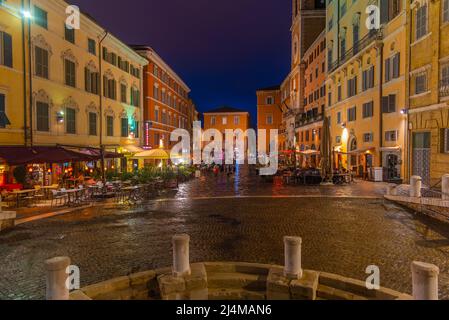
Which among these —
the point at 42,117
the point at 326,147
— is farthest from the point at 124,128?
the point at 326,147

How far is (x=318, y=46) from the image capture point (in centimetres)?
4272

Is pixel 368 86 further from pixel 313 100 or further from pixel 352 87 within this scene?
pixel 313 100

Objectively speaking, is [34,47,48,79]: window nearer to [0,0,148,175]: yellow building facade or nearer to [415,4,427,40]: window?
[0,0,148,175]: yellow building facade

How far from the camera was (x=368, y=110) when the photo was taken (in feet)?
88.3

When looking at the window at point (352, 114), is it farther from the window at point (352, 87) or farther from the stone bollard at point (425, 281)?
the stone bollard at point (425, 281)

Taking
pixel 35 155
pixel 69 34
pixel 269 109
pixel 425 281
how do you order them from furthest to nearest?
pixel 269 109 → pixel 69 34 → pixel 35 155 → pixel 425 281

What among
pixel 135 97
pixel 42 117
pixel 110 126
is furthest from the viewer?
pixel 135 97

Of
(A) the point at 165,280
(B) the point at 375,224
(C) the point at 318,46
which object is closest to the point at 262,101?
(C) the point at 318,46

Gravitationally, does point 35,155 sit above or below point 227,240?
above

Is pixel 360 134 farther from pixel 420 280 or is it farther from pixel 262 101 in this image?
pixel 262 101

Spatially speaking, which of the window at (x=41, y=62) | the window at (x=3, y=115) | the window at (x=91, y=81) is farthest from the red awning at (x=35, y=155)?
the window at (x=91, y=81)

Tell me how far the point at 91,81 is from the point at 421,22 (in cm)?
2178

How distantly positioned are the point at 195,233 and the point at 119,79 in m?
23.4

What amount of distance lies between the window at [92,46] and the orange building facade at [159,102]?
9400 mm
